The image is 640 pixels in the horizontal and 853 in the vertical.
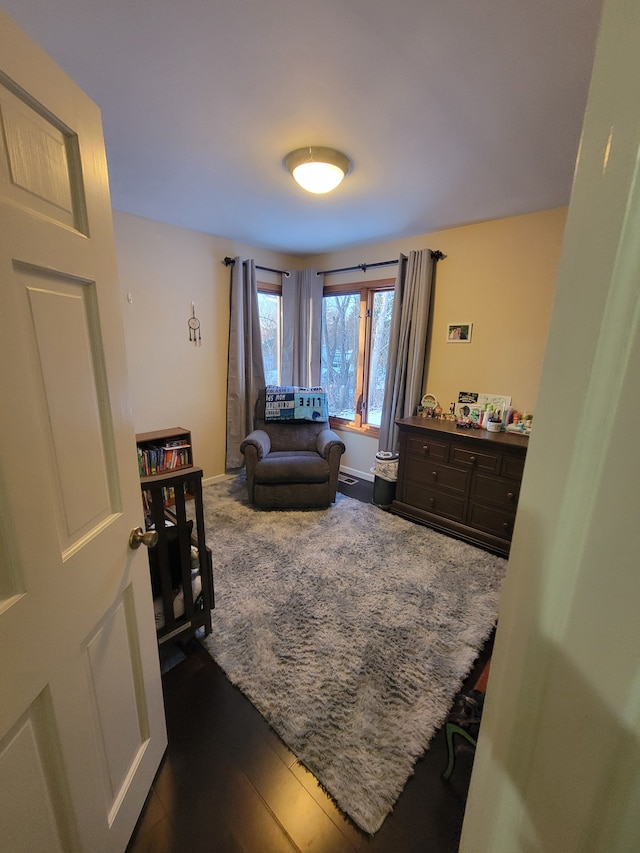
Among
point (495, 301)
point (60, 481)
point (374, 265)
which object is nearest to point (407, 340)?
point (495, 301)

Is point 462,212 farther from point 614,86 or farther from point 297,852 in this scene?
point 297,852

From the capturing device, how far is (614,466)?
326 millimetres

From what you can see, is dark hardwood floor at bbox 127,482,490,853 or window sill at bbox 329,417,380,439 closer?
dark hardwood floor at bbox 127,482,490,853

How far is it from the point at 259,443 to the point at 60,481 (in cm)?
233

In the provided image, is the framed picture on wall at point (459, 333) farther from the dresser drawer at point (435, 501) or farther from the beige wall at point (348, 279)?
the dresser drawer at point (435, 501)

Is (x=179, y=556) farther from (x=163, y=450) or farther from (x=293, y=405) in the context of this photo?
(x=293, y=405)

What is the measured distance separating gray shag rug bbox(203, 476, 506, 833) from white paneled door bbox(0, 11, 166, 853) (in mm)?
651

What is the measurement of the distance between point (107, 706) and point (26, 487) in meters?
0.66

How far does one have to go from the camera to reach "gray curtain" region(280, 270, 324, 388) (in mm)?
3912

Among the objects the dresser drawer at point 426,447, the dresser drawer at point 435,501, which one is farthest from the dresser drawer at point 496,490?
the dresser drawer at point 426,447

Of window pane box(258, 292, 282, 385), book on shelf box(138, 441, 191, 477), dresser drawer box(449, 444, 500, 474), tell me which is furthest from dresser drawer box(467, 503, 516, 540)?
window pane box(258, 292, 282, 385)

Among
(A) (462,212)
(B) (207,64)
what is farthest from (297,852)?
(A) (462,212)

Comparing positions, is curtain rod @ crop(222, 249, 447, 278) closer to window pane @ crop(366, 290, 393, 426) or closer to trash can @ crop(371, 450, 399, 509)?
window pane @ crop(366, 290, 393, 426)

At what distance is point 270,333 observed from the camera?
4.02 metres
